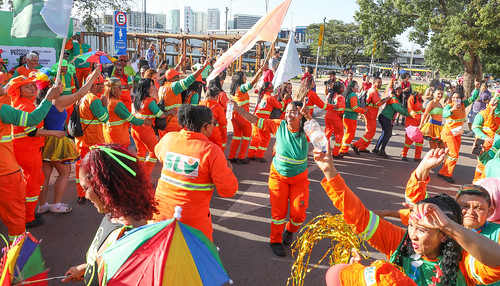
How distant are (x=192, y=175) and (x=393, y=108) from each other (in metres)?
7.15

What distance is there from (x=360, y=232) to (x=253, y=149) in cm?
590

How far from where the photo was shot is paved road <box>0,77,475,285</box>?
3.94 metres

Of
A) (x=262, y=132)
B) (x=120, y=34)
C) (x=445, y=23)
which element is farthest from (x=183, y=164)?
(x=445, y=23)

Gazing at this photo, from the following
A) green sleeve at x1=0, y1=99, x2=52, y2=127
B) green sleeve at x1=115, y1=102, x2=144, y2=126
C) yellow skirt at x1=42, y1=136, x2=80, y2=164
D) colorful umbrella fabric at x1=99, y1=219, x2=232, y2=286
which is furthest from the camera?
green sleeve at x1=115, y1=102, x2=144, y2=126

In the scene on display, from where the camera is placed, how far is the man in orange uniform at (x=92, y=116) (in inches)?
189

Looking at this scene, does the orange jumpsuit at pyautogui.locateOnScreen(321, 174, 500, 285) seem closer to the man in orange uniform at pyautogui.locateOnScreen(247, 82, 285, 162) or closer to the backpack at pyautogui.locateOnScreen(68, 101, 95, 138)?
the backpack at pyautogui.locateOnScreen(68, 101, 95, 138)

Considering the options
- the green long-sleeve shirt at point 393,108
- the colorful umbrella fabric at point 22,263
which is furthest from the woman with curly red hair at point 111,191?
the green long-sleeve shirt at point 393,108

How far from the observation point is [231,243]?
4477 millimetres

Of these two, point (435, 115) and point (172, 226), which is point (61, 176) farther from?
point (435, 115)

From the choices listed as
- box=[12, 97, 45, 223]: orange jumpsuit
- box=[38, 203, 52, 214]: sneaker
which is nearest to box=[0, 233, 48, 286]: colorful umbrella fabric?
box=[12, 97, 45, 223]: orange jumpsuit

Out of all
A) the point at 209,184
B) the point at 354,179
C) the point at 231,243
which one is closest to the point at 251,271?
the point at 231,243

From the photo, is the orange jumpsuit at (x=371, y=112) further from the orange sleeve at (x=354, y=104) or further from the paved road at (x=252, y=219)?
the paved road at (x=252, y=219)

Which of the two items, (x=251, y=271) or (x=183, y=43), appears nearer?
(x=251, y=271)

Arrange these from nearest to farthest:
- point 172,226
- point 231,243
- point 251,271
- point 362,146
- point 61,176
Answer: point 172,226, point 251,271, point 231,243, point 61,176, point 362,146
